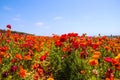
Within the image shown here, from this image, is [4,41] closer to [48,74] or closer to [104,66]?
[48,74]

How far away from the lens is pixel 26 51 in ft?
33.2

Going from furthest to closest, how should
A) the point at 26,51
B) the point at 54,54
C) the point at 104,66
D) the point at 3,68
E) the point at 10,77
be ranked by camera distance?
1. the point at 26,51
2. the point at 54,54
3. the point at 104,66
4. the point at 3,68
5. the point at 10,77

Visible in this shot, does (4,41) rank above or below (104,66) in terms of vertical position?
above

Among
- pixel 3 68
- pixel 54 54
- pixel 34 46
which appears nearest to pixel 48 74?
pixel 54 54

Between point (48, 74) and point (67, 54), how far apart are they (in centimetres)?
96

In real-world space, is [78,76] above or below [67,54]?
below

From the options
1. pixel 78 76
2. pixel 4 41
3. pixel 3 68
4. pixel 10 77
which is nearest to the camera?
pixel 10 77

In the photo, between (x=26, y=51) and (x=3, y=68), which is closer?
(x=3, y=68)

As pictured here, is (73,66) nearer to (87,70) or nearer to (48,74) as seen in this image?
(87,70)

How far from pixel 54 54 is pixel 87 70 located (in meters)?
2.07

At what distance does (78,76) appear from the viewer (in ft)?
23.3

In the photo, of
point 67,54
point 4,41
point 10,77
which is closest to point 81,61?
point 67,54

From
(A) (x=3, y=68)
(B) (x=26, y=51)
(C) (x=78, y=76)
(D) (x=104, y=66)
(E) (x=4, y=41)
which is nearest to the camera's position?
(C) (x=78, y=76)

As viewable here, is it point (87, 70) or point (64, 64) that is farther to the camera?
point (64, 64)
